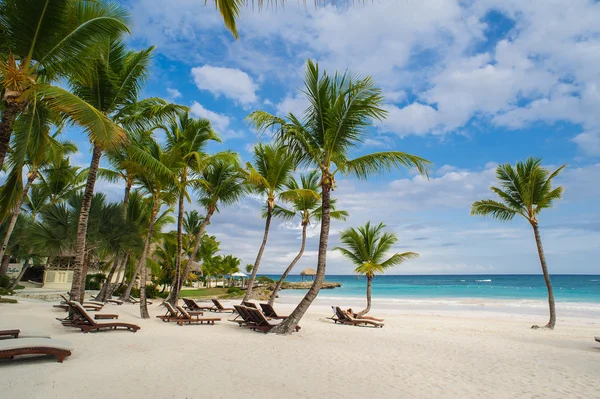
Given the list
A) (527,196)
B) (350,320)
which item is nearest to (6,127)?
(350,320)

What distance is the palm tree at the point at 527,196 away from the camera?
1359 centimetres

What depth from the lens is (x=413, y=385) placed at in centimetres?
530

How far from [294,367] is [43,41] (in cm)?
683

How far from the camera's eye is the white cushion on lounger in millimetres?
5305

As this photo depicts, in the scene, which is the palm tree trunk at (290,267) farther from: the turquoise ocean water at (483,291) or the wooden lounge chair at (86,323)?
the turquoise ocean water at (483,291)

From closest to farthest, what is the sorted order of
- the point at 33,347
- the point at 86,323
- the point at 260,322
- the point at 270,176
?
1. the point at 33,347
2. the point at 86,323
3. the point at 260,322
4. the point at 270,176

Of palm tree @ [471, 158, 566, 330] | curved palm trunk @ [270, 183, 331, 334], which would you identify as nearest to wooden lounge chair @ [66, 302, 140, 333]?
curved palm trunk @ [270, 183, 331, 334]

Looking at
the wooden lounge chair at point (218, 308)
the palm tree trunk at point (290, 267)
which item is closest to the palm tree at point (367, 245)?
the palm tree trunk at point (290, 267)

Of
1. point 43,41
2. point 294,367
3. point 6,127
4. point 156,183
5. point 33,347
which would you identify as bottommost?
point 294,367

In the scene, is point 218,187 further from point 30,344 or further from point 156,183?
point 30,344

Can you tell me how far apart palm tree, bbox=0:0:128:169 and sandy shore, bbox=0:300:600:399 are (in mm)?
3381

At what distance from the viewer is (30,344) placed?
548 cm

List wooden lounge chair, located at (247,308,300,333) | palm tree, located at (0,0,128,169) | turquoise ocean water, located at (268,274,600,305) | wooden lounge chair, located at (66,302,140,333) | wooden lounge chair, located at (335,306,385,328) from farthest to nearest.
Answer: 1. turquoise ocean water, located at (268,274,600,305)
2. wooden lounge chair, located at (335,306,385,328)
3. wooden lounge chair, located at (247,308,300,333)
4. wooden lounge chair, located at (66,302,140,333)
5. palm tree, located at (0,0,128,169)

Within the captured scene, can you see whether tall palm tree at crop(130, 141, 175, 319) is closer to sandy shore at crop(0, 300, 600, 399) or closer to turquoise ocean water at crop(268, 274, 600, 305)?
sandy shore at crop(0, 300, 600, 399)
